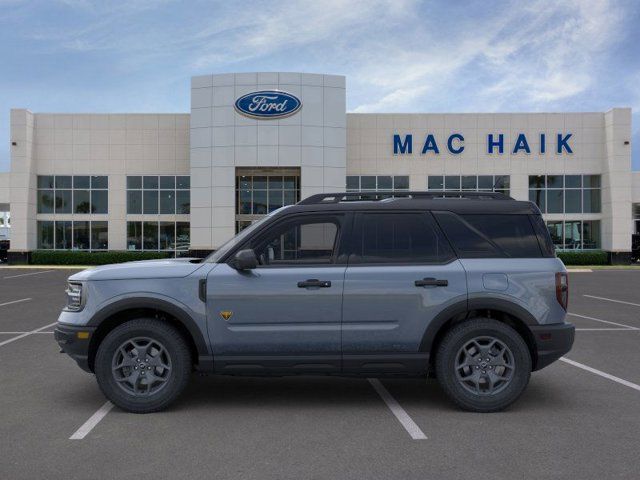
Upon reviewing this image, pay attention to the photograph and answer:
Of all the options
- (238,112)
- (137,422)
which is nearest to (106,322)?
(137,422)

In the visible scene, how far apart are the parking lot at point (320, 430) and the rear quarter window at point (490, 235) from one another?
1472mm

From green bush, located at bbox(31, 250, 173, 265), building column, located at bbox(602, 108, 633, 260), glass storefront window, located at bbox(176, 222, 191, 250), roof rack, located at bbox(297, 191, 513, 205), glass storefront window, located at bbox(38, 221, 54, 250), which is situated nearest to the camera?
roof rack, located at bbox(297, 191, 513, 205)

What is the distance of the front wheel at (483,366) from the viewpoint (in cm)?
529

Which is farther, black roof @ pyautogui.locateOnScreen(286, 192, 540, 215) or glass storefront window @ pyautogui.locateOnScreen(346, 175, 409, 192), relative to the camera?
glass storefront window @ pyautogui.locateOnScreen(346, 175, 409, 192)

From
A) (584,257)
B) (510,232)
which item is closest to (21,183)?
(584,257)

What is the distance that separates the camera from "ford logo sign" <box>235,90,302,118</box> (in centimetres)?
3081

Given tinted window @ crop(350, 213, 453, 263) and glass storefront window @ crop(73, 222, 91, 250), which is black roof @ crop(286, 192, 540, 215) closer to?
tinted window @ crop(350, 213, 453, 263)

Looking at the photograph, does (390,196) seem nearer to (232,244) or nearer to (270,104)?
(232,244)

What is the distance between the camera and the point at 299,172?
106 feet

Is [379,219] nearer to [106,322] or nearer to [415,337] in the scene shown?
[415,337]

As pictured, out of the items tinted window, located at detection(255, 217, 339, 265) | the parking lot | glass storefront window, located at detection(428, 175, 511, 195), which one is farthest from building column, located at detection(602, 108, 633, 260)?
tinted window, located at detection(255, 217, 339, 265)

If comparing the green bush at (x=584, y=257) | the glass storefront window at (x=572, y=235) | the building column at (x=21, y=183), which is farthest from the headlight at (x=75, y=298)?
the glass storefront window at (x=572, y=235)

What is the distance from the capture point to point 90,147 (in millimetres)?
34781

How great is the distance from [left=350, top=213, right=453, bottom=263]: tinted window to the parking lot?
140 cm
